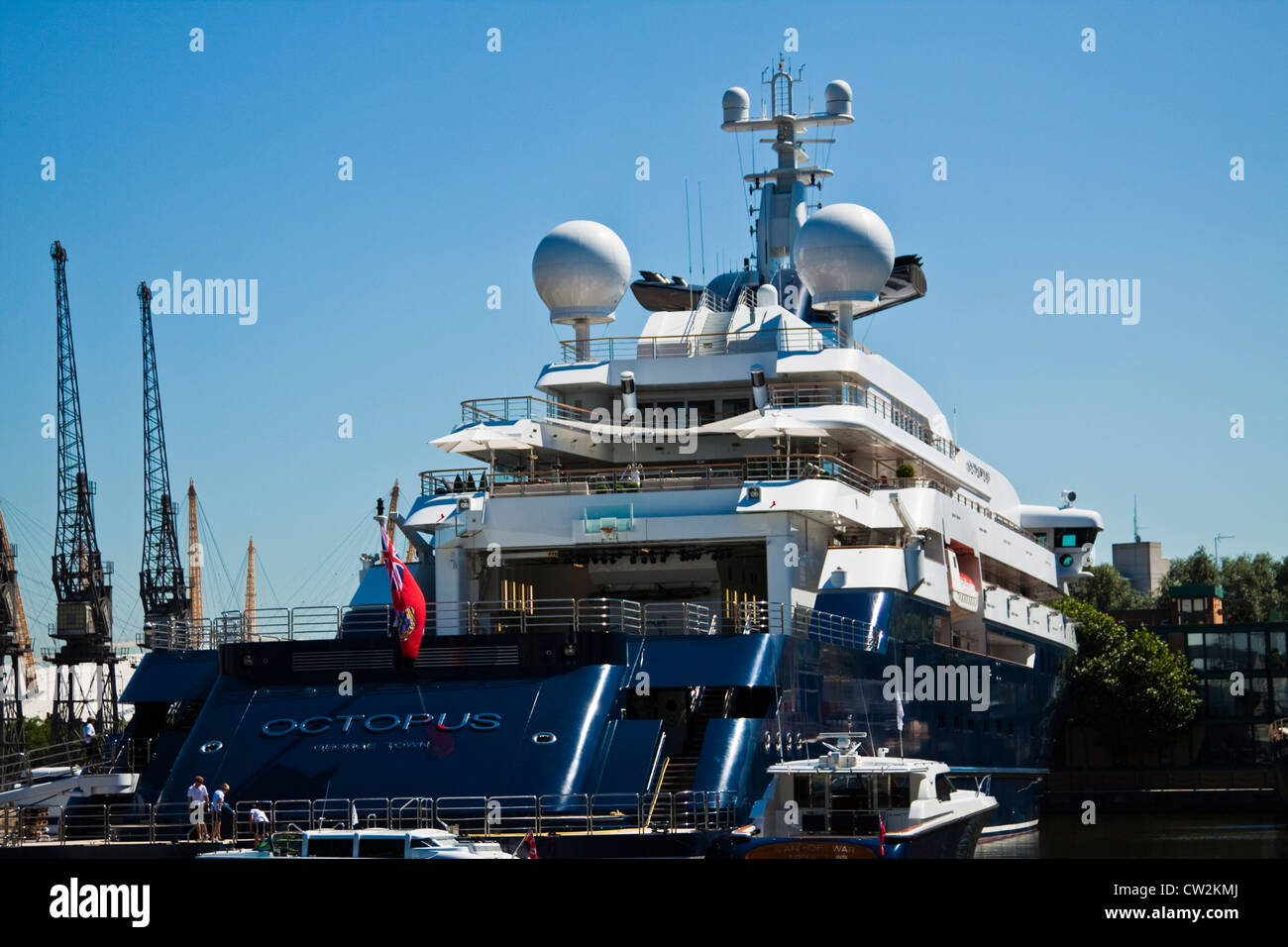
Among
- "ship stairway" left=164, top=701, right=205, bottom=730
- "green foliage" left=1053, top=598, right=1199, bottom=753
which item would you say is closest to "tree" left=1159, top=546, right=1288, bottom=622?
"green foliage" left=1053, top=598, right=1199, bottom=753

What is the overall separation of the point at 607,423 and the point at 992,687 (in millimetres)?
10636

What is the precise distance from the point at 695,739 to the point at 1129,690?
40433 mm

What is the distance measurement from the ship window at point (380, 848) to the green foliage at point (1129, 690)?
44.9 meters

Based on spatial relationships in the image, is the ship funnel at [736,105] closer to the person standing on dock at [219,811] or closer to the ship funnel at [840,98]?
the ship funnel at [840,98]

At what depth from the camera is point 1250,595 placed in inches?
3521

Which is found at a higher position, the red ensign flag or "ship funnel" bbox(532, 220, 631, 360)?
"ship funnel" bbox(532, 220, 631, 360)

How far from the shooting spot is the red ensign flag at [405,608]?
28531 millimetres

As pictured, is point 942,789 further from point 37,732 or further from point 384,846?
point 37,732

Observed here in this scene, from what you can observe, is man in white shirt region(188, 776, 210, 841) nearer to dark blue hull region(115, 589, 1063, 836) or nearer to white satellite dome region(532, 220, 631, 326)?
dark blue hull region(115, 589, 1063, 836)

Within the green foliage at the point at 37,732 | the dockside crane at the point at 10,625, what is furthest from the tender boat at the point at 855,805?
the green foliage at the point at 37,732

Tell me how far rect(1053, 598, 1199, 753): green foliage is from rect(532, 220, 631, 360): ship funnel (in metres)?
28.4

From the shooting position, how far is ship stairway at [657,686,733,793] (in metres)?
27.1
